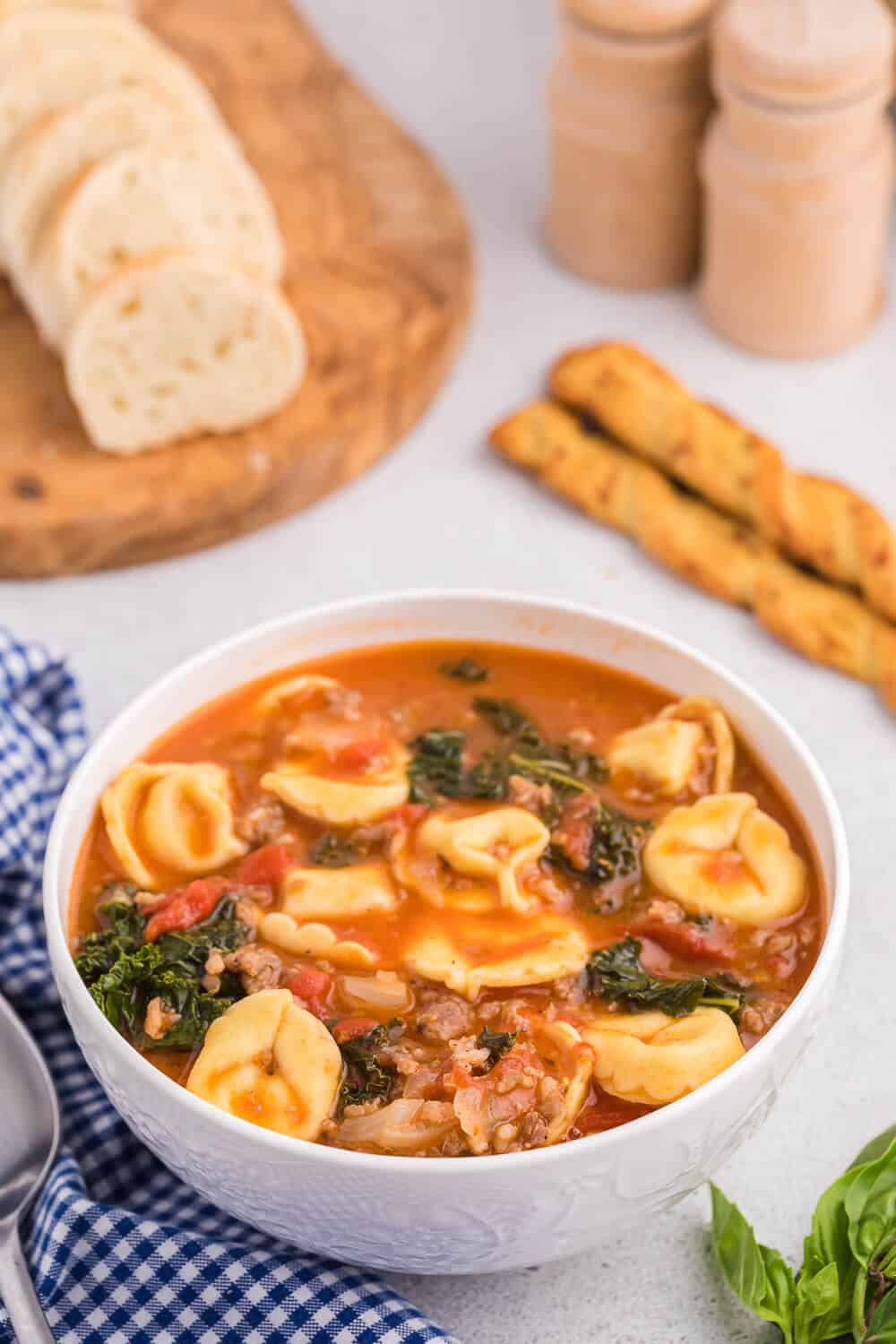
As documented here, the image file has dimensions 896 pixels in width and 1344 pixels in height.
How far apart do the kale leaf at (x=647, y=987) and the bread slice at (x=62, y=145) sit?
335cm

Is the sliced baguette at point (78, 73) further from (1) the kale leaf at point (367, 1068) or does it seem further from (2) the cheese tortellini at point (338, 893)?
(1) the kale leaf at point (367, 1068)

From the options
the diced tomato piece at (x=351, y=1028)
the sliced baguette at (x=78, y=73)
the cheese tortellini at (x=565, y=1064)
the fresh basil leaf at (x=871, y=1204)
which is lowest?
the fresh basil leaf at (x=871, y=1204)

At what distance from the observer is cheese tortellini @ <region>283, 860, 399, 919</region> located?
3.34m

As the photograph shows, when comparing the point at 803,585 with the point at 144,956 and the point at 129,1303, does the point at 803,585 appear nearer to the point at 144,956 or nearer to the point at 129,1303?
the point at 144,956

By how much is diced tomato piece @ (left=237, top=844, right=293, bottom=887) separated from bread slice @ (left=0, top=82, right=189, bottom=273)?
2808 mm

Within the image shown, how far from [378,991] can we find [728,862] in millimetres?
734

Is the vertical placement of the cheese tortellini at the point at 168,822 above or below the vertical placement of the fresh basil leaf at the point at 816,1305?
above

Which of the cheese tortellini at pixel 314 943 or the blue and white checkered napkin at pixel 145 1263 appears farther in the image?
the cheese tortellini at pixel 314 943

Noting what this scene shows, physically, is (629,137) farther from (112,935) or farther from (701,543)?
(112,935)

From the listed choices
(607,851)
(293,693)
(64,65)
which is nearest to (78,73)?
(64,65)

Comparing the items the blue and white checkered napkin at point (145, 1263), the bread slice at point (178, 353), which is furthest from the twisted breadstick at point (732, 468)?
the blue and white checkered napkin at point (145, 1263)

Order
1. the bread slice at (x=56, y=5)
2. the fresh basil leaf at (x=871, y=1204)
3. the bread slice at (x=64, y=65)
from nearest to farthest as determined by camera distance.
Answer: the fresh basil leaf at (x=871, y=1204)
the bread slice at (x=64, y=65)
the bread slice at (x=56, y=5)

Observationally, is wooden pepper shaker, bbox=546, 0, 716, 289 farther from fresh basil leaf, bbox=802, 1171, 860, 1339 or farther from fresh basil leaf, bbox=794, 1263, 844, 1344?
fresh basil leaf, bbox=794, 1263, 844, 1344

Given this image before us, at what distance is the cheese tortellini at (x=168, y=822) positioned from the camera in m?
3.47
